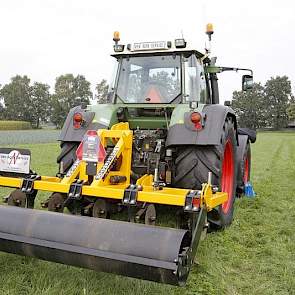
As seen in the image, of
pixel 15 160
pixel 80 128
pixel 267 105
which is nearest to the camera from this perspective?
pixel 15 160

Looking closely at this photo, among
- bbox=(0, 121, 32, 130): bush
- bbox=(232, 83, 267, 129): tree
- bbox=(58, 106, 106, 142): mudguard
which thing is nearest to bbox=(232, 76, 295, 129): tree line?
bbox=(232, 83, 267, 129): tree

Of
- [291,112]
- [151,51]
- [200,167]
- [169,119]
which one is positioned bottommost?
[200,167]

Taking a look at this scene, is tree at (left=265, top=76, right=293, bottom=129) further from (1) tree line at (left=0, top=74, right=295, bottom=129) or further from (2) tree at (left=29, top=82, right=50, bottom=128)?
(2) tree at (left=29, top=82, right=50, bottom=128)

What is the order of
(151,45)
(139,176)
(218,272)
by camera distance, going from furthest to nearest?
(151,45) < (139,176) < (218,272)

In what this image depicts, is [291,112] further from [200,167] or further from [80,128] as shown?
[200,167]

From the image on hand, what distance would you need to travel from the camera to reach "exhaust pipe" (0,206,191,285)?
2826 millimetres

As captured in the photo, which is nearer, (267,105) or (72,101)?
(72,101)

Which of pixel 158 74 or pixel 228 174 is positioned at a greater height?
pixel 158 74

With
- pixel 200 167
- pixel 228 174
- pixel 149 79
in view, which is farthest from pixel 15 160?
pixel 228 174

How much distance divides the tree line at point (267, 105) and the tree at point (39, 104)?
3432cm

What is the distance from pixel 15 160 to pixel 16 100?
247 feet

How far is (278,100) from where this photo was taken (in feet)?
270

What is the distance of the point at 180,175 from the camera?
4.44 meters

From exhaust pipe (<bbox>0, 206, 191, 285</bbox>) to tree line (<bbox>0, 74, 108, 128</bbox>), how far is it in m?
66.1
